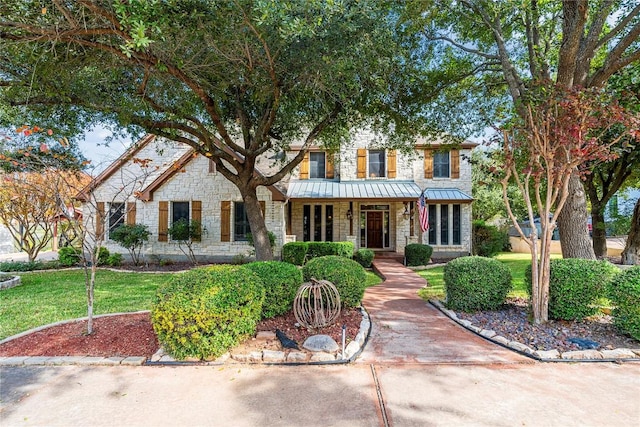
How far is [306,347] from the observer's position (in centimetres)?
455

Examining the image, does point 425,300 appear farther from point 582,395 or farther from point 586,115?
point 586,115

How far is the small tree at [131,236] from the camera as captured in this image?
505 inches

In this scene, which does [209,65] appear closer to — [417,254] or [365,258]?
[365,258]

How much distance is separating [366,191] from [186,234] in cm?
802

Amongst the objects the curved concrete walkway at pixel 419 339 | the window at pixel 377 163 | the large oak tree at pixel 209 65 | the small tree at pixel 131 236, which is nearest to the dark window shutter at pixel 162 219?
the small tree at pixel 131 236

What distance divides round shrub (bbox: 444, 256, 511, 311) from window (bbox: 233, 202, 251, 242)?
9742 mm

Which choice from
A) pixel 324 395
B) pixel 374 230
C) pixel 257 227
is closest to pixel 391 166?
pixel 374 230

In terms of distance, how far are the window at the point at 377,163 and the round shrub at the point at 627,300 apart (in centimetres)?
1234

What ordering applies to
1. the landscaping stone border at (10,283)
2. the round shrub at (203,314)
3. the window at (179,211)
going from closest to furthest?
the round shrub at (203,314) < the landscaping stone border at (10,283) < the window at (179,211)

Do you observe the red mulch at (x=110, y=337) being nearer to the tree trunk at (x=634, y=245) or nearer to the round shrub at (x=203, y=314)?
the round shrub at (x=203, y=314)

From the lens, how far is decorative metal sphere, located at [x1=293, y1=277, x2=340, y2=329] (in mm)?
5316

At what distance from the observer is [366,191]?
15.3 m

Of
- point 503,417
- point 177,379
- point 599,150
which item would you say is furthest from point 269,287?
point 599,150

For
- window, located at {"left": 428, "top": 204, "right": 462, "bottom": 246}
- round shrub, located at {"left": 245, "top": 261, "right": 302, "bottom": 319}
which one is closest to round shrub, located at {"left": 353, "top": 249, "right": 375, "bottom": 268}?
window, located at {"left": 428, "top": 204, "right": 462, "bottom": 246}
